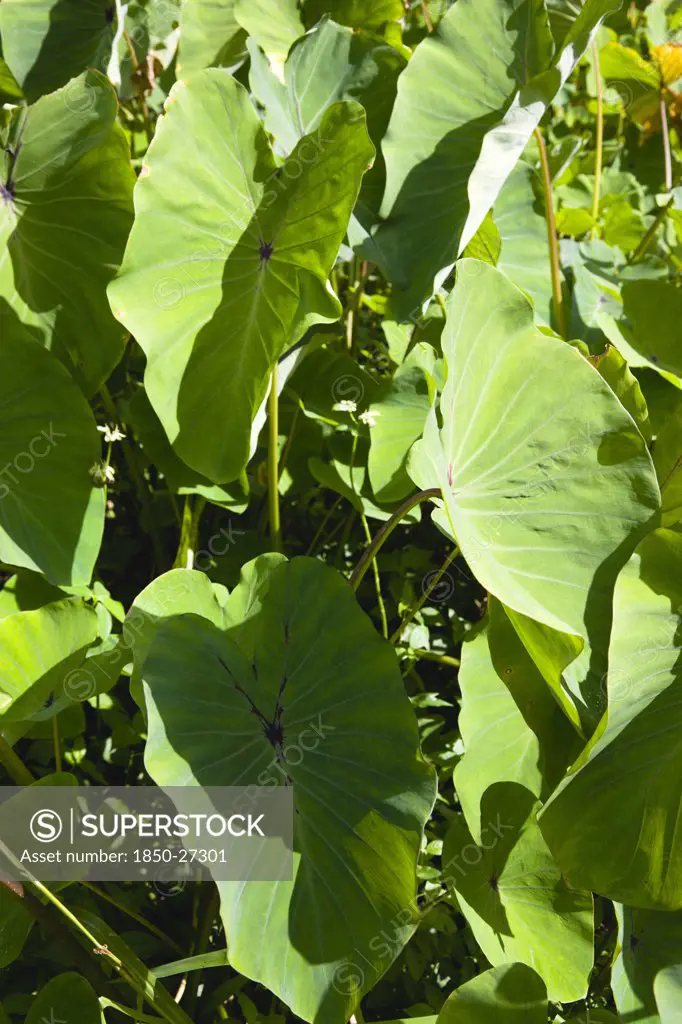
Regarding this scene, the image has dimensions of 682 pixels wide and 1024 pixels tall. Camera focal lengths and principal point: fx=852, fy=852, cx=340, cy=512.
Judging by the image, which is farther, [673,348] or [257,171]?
[673,348]

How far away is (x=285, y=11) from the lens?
1382mm

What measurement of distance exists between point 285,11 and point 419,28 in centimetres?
58

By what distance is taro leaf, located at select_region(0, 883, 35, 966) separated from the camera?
93 cm

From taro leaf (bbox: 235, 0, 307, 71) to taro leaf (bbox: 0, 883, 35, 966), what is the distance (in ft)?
4.10

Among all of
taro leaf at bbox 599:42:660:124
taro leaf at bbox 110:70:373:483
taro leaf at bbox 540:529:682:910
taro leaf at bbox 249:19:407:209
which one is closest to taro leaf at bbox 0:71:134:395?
taro leaf at bbox 110:70:373:483

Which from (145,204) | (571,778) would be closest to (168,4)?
(145,204)

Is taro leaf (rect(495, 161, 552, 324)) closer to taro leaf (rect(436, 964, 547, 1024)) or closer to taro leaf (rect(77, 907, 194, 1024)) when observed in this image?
taro leaf (rect(436, 964, 547, 1024))

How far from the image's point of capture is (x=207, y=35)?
1436 mm

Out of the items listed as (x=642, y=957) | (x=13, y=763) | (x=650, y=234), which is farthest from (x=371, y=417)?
(x=650, y=234)

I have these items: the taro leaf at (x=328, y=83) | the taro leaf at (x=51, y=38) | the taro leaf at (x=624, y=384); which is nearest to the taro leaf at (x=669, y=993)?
the taro leaf at (x=624, y=384)

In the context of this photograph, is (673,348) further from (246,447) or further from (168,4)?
(168,4)

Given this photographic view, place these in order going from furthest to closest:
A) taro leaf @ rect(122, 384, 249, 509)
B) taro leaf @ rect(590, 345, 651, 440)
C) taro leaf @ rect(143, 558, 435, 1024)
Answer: taro leaf @ rect(122, 384, 249, 509) → taro leaf @ rect(590, 345, 651, 440) → taro leaf @ rect(143, 558, 435, 1024)

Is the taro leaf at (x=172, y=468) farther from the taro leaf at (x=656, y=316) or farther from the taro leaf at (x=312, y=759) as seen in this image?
the taro leaf at (x=656, y=316)

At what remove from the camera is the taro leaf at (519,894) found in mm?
966
